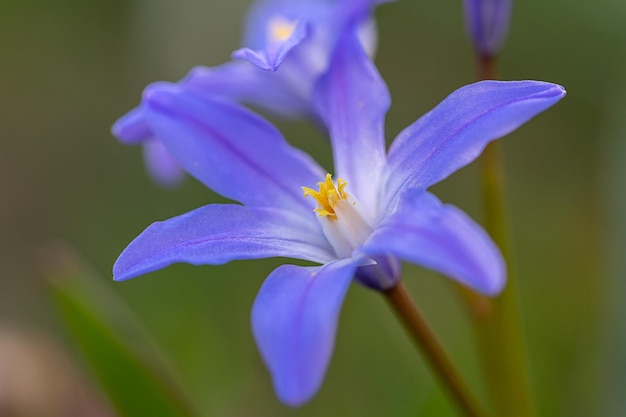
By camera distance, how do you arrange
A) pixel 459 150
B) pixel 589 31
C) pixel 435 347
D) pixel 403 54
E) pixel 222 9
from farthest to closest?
pixel 222 9 < pixel 403 54 < pixel 589 31 < pixel 435 347 < pixel 459 150

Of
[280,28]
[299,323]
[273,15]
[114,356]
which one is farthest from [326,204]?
[273,15]

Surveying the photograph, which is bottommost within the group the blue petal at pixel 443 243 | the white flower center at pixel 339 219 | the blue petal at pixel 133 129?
the white flower center at pixel 339 219

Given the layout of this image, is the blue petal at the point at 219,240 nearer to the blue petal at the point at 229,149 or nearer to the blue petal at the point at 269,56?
the blue petal at the point at 229,149

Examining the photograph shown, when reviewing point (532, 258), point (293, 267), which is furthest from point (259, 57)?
point (532, 258)

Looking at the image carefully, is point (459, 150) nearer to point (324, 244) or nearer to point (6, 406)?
point (324, 244)

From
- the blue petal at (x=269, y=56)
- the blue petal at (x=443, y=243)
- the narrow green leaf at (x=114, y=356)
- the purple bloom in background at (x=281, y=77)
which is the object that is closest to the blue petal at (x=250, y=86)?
the purple bloom in background at (x=281, y=77)

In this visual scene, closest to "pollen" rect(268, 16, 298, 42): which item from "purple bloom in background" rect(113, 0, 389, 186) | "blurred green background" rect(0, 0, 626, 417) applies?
"purple bloom in background" rect(113, 0, 389, 186)

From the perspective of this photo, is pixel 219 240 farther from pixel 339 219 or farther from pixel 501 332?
pixel 501 332
